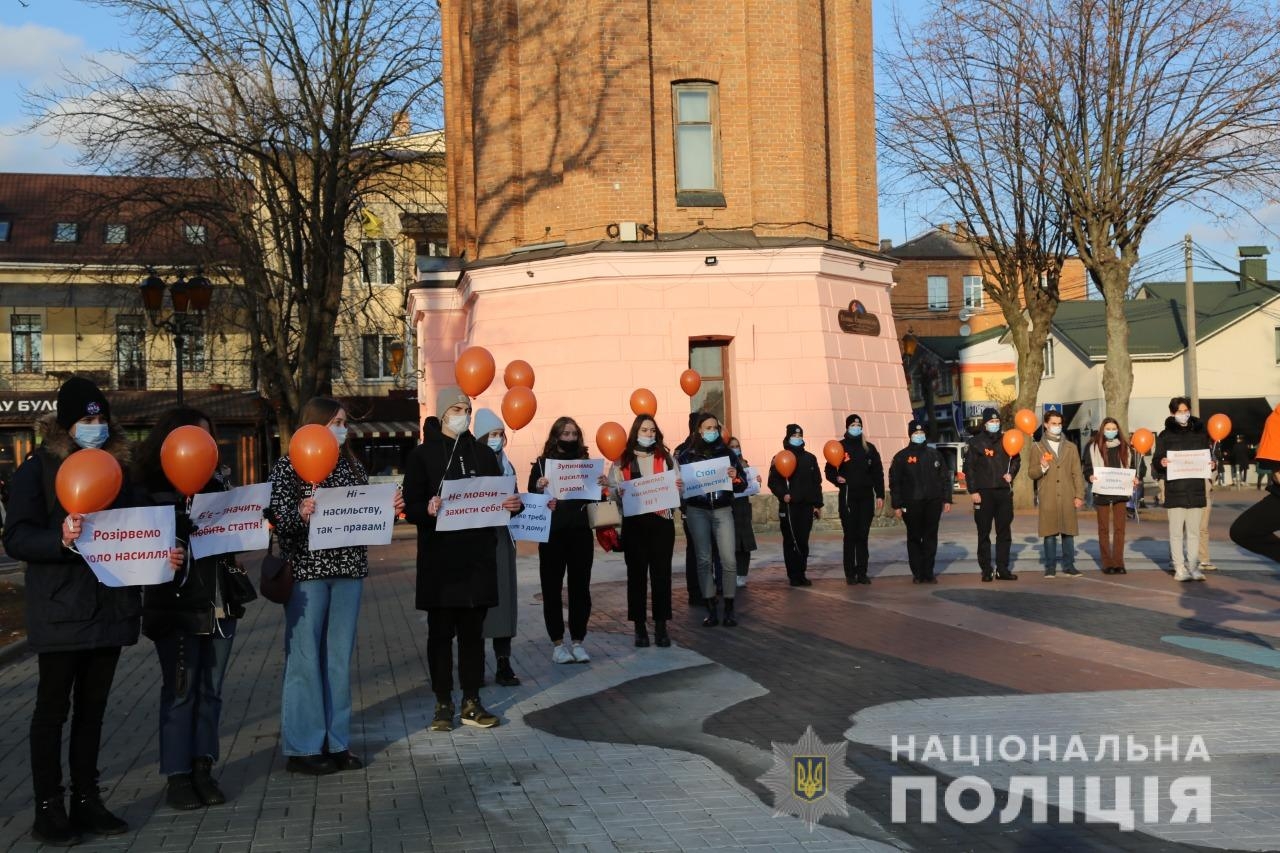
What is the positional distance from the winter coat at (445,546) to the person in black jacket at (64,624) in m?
2.11

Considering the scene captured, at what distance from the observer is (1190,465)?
51.8 ft

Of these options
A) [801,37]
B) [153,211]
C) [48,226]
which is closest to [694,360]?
[801,37]

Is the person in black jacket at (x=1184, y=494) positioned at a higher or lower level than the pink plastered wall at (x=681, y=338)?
lower

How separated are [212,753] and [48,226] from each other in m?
55.0

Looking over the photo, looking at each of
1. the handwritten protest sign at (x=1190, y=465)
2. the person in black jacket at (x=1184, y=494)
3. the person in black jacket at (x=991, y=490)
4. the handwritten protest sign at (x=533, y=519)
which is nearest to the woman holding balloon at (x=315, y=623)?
the handwritten protest sign at (x=533, y=519)

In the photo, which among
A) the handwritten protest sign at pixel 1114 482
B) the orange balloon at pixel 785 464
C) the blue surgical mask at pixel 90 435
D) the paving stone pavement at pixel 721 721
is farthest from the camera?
the handwritten protest sign at pixel 1114 482

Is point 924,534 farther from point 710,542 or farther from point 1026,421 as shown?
point 710,542

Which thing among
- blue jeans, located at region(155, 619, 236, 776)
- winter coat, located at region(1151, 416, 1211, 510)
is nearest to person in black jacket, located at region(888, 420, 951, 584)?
winter coat, located at region(1151, 416, 1211, 510)

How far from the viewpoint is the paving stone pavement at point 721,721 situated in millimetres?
5992

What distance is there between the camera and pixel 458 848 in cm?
580

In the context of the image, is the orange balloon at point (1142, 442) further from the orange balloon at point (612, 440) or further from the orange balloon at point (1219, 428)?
the orange balloon at point (612, 440)

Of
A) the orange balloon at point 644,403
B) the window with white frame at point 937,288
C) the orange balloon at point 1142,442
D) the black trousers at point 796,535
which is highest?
the window with white frame at point 937,288

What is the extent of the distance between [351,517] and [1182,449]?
11.7 m

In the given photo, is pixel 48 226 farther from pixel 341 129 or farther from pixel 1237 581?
pixel 1237 581
